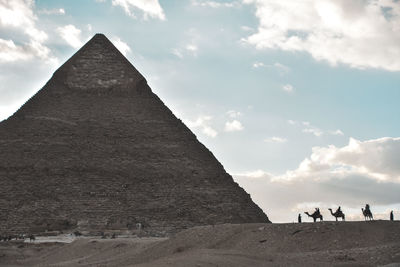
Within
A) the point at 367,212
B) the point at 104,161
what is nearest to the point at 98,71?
the point at 104,161

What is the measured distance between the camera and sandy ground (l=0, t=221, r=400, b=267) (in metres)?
13.5

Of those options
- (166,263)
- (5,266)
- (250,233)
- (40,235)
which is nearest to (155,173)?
(40,235)

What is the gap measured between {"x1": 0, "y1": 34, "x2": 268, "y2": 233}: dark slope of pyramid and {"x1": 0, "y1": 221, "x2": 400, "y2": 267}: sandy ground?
2847 cm

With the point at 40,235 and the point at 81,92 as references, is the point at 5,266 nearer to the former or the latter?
the point at 40,235

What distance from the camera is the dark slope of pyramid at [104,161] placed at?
159ft

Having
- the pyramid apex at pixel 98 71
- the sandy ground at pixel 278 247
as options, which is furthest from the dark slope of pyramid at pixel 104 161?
the sandy ground at pixel 278 247

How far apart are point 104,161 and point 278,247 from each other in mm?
39842

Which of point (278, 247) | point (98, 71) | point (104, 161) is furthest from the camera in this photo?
point (98, 71)

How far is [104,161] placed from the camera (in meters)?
54.6

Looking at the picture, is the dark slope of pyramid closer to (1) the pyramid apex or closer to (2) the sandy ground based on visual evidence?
(1) the pyramid apex

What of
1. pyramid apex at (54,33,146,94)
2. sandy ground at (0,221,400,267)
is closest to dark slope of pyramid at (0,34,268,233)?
pyramid apex at (54,33,146,94)

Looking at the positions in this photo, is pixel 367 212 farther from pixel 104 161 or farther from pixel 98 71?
pixel 98 71

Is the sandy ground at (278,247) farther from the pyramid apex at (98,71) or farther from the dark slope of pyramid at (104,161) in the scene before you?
the pyramid apex at (98,71)

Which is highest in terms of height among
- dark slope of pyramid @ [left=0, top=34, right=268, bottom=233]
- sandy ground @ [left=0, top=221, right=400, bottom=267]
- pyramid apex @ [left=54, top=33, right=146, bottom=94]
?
pyramid apex @ [left=54, top=33, right=146, bottom=94]
